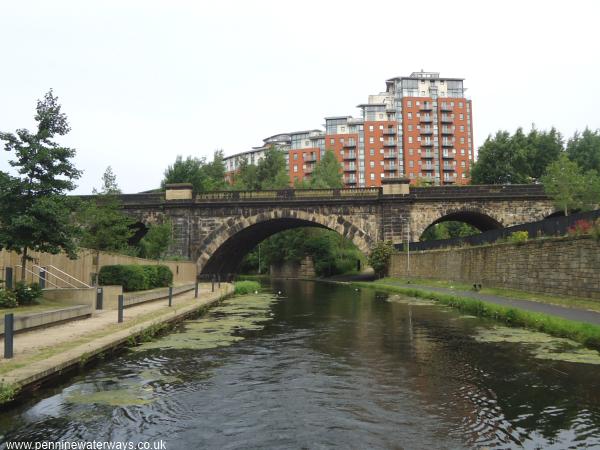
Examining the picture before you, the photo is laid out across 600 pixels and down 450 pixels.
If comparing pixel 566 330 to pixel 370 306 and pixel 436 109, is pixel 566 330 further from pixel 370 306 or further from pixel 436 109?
pixel 436 109

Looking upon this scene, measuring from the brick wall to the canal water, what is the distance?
216 inches

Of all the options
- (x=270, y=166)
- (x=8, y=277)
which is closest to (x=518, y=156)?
(x=270, y=166)

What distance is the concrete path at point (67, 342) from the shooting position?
8.98 m

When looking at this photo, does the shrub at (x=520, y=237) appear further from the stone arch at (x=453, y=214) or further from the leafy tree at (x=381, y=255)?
the stone arch at (x=453, y=214)

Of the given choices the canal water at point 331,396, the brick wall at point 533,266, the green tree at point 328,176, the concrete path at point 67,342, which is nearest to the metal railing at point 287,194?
the brick wall at point 533,266

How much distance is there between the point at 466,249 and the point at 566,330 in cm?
1886

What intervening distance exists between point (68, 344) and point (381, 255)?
3738cm

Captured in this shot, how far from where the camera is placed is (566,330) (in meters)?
14.1

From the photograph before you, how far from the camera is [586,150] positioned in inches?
2783

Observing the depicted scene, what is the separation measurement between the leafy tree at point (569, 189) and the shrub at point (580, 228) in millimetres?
23132

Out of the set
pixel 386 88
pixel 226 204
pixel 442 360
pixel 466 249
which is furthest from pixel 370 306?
pixel 386 88

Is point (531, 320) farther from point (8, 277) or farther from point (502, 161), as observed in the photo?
point (502, 161)

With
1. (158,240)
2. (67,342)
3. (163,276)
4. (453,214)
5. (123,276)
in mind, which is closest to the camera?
(67,342)

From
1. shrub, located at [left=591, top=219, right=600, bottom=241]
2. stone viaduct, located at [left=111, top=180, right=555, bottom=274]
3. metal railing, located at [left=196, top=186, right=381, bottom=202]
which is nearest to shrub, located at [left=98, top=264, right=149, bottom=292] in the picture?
shrub, located at [left=591, top=219, right=600, bottom=241]
